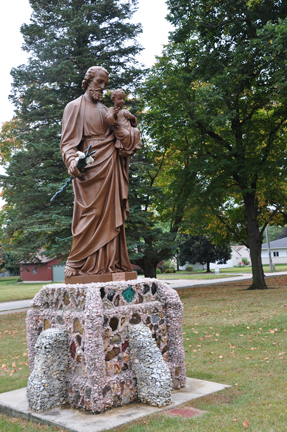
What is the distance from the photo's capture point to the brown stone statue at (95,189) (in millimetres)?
5320

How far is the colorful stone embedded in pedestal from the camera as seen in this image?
15.2ft

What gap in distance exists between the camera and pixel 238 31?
669 inches

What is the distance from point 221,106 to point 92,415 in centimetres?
1331

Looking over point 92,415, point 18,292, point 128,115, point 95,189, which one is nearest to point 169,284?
point 18,292

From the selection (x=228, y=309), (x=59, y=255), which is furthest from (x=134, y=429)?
(x=59, y=255)

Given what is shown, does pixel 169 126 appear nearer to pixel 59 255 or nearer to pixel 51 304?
pixel 59 255

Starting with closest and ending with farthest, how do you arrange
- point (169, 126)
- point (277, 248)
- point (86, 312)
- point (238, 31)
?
point (86, 312), point (238, 31), point (169, 126), point (277, 248)

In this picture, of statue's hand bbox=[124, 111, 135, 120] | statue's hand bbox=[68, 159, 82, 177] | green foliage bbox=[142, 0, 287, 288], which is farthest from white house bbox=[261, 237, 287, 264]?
statue's hand bbox=[68, 159, 82, 177]

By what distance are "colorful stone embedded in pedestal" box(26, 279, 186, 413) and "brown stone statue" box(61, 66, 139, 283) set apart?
36 centimetres

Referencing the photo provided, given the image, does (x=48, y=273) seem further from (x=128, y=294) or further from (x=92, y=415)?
(x=92, y=415)

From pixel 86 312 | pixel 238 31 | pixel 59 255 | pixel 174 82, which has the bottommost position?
pixel 86 312

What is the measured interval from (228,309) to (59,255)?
6441 millimetres

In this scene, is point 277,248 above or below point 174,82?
below

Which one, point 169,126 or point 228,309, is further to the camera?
point 169,126
